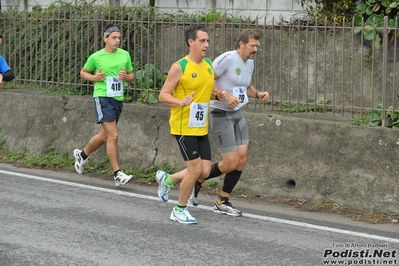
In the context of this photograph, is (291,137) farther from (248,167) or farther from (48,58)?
(48,58)

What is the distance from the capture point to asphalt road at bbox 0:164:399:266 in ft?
25.1

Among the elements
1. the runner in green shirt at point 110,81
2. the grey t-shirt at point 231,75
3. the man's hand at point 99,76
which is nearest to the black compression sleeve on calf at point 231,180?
the grey t-shirt at point 231,75

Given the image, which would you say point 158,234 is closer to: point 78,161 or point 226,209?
point 226,209

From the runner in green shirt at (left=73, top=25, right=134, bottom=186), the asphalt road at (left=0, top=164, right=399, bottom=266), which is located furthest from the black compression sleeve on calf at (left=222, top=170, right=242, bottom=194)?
the runner in green shirt at (left=73, top=25, right=134, bottom=186)

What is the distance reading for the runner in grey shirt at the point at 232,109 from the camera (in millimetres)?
9500

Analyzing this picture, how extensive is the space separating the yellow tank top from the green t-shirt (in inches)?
91.2

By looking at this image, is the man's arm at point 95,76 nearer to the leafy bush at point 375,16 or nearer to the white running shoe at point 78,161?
the white running shoe at point 78,161

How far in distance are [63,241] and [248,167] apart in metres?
3.33

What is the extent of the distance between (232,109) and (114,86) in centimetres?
229

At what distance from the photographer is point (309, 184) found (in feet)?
34.1

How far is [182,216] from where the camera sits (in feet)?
29.7

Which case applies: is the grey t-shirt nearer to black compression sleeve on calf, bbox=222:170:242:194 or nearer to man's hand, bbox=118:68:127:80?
black compression sleeve on calf, bbox=222:170:242:194

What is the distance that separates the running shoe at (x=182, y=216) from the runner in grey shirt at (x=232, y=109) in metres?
0.59

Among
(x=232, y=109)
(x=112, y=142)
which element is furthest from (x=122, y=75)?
(x=232, y=109)
